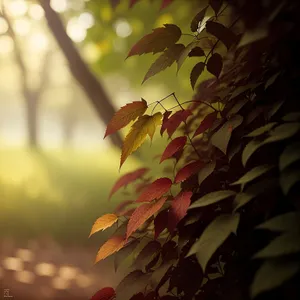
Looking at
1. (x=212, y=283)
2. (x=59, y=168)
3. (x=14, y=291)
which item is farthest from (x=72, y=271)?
(x=212, y=283)

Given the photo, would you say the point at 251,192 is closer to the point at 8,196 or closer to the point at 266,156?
the point at 266,156

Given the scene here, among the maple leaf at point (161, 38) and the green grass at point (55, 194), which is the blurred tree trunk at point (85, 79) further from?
the maple leaf at point (161, 38)

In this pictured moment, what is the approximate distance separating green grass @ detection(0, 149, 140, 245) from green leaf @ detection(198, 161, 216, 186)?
3049 millimetres

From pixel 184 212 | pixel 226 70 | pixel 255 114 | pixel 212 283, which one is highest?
pixel 226 70

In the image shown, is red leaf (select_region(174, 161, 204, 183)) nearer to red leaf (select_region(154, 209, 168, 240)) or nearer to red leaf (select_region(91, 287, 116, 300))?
red leaf (select_region(154, 209, 168, 240))

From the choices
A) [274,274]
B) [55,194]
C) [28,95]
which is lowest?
[274,274]

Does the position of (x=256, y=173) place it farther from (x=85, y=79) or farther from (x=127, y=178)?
(x=85, y=79)

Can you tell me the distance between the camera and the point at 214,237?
2.07 ft

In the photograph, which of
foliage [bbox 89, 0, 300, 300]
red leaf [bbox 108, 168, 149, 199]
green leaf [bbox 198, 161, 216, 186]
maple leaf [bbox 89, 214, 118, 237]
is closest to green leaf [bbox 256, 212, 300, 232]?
foliage [bbox 89, 0, 300, 300]

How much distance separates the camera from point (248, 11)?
635 mm

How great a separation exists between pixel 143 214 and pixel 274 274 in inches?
13.2

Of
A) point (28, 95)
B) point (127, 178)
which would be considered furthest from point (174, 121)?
point (28, 95)

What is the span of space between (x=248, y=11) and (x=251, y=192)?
0.31m

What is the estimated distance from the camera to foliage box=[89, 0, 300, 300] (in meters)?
0.61
